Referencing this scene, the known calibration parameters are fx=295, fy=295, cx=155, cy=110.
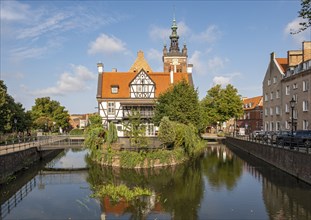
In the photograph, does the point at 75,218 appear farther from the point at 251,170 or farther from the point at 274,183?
the point at 251,170

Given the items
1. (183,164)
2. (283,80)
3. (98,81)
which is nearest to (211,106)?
(283,80)

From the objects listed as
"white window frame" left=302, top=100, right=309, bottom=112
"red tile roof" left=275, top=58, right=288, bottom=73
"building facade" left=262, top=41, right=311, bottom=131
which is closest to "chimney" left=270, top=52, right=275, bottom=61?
"building facade" left=262, top=41, right=311, bottom=131

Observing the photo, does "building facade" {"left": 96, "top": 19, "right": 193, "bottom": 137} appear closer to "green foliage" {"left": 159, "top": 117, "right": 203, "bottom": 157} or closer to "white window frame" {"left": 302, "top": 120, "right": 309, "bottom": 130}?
"green foliage" {"left": 159, "top": 117, "right": 203, "bottom": 157}

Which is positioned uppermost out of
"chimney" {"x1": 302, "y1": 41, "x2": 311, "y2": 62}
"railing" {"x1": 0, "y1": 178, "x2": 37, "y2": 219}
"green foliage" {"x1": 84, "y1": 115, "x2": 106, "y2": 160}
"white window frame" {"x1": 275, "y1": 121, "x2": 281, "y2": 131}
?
"chimney" {"x1": 302, "y1": 41, "x2": 311, "y2": 62}

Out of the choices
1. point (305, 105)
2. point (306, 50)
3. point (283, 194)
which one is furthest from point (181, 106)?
point (283, 194)

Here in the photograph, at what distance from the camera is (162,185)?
21.3m

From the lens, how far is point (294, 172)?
2264cm

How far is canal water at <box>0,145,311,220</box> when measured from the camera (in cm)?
1525

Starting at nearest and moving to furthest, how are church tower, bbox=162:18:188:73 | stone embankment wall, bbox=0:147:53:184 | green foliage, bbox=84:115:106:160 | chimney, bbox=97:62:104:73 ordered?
stone embankment wall, bbox=0:147:53:184 → green foliage, bbox=84:115:106:160 → chimney, bbox=97:62:104:73 → church tower, bbox=162:18:188:73

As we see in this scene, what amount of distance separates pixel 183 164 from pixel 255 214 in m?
15.6

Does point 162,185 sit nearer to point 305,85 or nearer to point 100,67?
point 305,85

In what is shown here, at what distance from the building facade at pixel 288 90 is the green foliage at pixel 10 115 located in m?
36.9

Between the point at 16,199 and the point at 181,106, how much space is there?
24.2 metres

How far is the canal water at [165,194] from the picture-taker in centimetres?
1525
